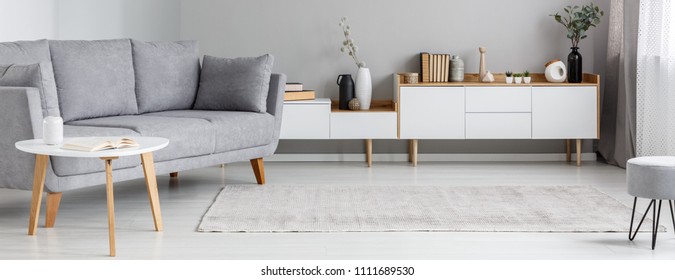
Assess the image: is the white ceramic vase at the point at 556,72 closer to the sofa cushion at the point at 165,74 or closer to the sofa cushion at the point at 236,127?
the sofa cushion at the point at 236,127

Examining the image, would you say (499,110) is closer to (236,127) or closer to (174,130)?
(236,127)

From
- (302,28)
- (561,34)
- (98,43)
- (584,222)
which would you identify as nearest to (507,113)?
(561,34)

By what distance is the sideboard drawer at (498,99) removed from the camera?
631 cm

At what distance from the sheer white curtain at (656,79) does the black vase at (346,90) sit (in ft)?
6.40

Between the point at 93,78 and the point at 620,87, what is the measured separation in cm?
358

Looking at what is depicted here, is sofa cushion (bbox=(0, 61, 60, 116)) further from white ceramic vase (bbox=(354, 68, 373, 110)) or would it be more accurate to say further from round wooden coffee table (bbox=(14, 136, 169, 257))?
white ceramic vase (bbox=(354, 68, 373, 110))

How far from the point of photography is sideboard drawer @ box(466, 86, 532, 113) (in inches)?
248

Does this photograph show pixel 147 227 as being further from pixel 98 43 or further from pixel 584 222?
pixel 584 222

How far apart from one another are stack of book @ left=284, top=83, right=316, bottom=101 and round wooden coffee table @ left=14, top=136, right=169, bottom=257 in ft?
7.53

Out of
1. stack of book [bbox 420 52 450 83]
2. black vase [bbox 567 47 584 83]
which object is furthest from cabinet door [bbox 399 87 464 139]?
black vase [bbox 567 47 584 83]
